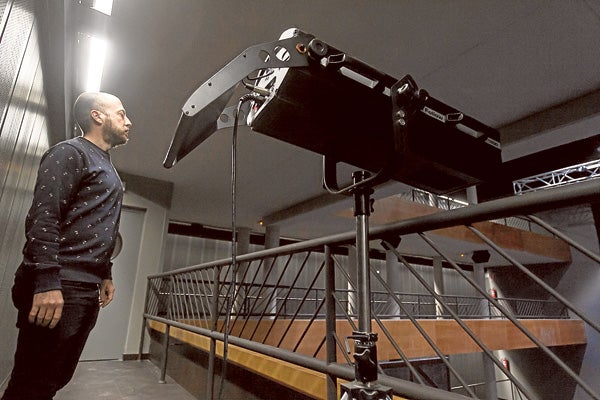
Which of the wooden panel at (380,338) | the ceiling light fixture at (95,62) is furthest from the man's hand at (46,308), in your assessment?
the ceiling light fixture at (95,62)

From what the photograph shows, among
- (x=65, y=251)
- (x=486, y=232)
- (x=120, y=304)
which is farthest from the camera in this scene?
(x=486, y=232)

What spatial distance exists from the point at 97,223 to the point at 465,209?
1.12 m

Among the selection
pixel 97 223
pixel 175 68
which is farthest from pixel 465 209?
pixel 175 68

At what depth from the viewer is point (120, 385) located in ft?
9.04

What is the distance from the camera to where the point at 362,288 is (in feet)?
2.52

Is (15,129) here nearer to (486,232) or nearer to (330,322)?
(330,322)

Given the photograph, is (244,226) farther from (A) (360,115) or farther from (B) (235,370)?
(A) (360,115)

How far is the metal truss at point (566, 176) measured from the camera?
7.41 metres

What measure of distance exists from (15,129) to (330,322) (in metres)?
1.64

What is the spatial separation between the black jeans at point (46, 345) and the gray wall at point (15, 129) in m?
0.75

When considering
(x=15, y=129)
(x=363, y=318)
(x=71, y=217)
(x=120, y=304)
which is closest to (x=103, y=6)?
(x=15, y=129)

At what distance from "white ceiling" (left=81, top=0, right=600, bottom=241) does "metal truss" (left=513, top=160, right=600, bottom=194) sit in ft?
18.1

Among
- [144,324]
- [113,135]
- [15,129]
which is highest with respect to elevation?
[15,129]

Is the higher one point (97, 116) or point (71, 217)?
point (97, 116)
